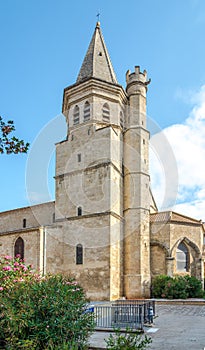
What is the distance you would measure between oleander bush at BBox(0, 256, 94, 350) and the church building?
1530 centimetres

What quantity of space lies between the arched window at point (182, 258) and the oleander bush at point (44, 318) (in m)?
19.4

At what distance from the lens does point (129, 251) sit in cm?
2573

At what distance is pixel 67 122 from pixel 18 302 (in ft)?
74.7

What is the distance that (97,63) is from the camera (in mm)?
29625

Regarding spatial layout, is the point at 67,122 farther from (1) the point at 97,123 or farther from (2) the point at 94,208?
(2) the point at 94,208

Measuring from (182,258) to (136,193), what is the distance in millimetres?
6194

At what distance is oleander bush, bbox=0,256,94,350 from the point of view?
7699mm

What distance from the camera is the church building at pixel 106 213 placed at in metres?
24.4

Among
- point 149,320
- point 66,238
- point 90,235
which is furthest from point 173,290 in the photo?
point 149,320

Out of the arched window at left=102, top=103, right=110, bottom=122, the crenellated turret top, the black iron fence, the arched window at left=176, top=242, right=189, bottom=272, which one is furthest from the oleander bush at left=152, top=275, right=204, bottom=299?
the crenellated turret top

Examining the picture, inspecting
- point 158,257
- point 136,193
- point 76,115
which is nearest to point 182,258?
point 158,257

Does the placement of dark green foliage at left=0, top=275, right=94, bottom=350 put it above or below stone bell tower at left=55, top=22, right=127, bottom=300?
below

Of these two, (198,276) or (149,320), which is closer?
(149,320)

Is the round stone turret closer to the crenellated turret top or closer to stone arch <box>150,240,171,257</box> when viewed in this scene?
the crenellated turret top
